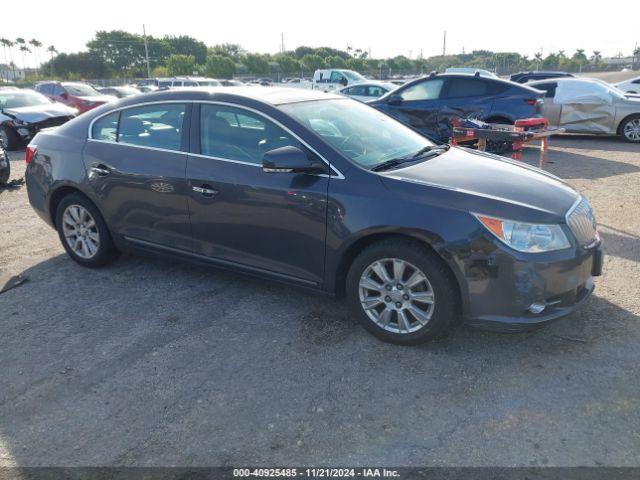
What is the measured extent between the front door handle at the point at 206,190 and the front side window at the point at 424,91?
749 cm

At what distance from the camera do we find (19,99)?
14.0 meters

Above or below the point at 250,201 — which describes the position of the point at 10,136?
below

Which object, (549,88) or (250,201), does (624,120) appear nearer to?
(549,88)

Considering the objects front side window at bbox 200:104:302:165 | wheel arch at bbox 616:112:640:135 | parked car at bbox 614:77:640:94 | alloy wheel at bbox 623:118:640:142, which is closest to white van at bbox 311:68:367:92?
parked car at bbox 614:77:640:94

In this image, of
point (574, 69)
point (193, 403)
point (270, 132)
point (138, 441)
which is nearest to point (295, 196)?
point (270, 132)

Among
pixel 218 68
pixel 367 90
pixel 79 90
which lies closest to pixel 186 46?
pixel 218 68

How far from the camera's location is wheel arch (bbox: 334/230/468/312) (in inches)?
129

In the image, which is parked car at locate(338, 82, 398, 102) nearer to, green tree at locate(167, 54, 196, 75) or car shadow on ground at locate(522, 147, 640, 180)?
car shadow on ground at locate(522, 147, 640, 180)

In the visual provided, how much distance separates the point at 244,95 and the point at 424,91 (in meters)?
7.29

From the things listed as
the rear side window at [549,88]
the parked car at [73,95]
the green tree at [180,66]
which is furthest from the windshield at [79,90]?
the green tree at [180,66]

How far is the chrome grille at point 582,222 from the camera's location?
335 centimetres

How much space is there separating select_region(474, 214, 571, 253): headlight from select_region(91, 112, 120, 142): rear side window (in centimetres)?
331

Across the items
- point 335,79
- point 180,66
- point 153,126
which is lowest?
point 153,126

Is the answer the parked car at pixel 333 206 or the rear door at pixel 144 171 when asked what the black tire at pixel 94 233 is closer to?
the parked car at pixel 333 206
